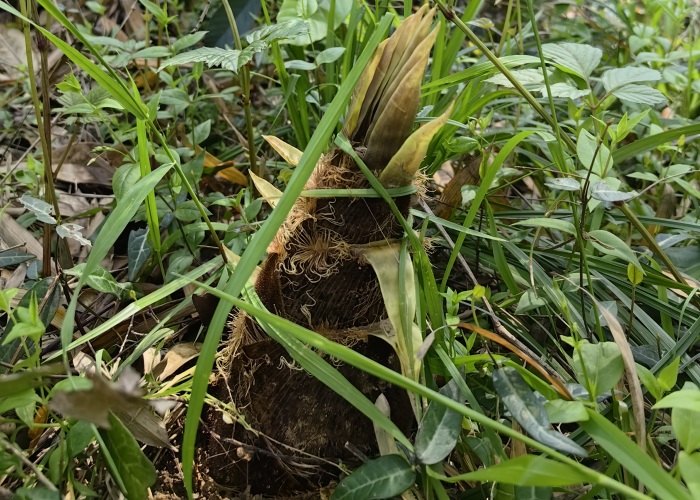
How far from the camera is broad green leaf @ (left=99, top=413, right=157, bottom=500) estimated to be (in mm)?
692

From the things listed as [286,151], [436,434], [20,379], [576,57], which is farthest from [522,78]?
[20,379]

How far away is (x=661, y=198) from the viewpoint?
57.0 inches

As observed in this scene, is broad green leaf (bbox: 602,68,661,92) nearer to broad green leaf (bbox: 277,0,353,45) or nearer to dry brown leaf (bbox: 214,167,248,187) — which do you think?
broad green leaf (bbox: 277,0,353,45)

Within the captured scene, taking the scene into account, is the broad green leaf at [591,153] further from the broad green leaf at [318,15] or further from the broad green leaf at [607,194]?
the broad green leaf at [318,15]

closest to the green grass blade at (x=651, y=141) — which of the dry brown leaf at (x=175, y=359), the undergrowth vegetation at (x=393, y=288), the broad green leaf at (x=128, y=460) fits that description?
the undergrowth vegetation at (x=393, y=288)

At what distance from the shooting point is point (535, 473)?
585 mm

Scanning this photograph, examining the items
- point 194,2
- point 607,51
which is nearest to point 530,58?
point 607,51

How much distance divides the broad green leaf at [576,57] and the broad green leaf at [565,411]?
1.80 feet

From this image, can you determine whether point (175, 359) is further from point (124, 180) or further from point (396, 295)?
point (396, 295)

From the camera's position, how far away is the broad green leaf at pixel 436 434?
2.27 feet

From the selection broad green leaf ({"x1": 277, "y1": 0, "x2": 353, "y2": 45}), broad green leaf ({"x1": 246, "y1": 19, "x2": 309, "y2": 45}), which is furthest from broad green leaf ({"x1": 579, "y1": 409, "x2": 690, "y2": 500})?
broad green leaf ({"x1": 277, "y1": 0, "x2": 353, "y2": 45})

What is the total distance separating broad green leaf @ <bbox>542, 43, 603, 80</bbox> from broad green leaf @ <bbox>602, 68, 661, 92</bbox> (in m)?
0.03

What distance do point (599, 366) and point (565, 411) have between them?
3.8 inches

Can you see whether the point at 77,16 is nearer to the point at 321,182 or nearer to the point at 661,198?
the point at 321,182
